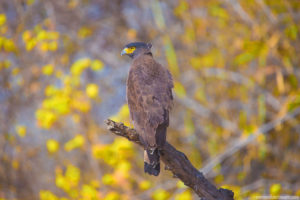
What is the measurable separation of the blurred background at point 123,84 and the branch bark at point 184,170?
203 centimetres

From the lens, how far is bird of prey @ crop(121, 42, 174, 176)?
7.94 ft

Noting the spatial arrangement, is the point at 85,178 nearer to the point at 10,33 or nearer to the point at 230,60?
the point at 10,33

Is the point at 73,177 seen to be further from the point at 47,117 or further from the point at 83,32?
the point at 83,32

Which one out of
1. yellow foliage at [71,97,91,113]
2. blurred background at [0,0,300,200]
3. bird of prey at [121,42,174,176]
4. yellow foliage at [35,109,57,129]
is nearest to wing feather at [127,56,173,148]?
bird of prey at [121,42,174,176]

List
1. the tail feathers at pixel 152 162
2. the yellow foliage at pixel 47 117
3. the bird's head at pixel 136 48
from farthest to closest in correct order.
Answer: the yellow foliage at pixel 47 117, the bird's head at pixel 136 48, the tail feathers at pixel 152 162

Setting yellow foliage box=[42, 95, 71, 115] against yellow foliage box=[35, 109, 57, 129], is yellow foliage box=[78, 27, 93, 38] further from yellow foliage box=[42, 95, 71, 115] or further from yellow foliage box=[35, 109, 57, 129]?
yellow foliage box=[35, 109, 57, 129]

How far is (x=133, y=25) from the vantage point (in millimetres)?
7098

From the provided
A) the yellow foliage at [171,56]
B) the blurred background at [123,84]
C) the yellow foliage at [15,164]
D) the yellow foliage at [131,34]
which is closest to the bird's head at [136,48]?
the blurred background at [123,84]

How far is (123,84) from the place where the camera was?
6.95 metres

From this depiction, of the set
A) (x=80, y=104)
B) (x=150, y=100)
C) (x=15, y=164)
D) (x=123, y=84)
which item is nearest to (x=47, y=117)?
(x=80, y=104)

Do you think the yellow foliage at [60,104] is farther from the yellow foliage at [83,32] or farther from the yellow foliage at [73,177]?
the yellow foliage at [83,32]

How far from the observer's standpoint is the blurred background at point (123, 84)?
16.8 feet

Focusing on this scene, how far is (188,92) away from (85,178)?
2.31 m

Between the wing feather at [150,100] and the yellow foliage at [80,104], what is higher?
the yellow foliage at [80,104]
